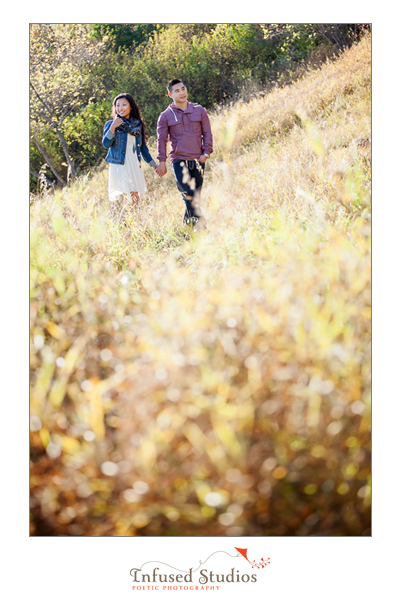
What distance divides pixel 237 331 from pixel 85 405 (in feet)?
2.45

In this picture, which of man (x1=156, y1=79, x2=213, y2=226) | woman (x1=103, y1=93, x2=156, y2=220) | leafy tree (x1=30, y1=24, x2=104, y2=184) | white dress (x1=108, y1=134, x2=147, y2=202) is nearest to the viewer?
man (x1=156, y1=79, x2=213, y2=226)

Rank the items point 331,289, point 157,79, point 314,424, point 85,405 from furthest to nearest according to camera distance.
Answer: point 157,79, point 331,289, point 85,405, point 314,424

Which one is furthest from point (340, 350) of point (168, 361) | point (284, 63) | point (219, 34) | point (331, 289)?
point (219, 34)

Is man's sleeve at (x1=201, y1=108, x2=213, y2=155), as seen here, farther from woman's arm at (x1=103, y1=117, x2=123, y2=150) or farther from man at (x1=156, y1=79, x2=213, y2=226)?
woman's arm at (x1=103, y1=117, x2=123, y2=150)

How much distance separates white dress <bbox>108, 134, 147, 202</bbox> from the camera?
4414 millimetres

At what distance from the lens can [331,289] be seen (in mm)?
1945

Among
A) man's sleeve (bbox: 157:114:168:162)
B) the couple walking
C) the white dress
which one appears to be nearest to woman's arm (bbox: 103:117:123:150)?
the couple walking

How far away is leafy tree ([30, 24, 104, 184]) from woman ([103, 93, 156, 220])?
630 centimetres

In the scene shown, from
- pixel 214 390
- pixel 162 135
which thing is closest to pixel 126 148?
pixel 162 135

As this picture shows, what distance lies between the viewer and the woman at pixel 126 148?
429 cm

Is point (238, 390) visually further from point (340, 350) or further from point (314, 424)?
point (340, 350)

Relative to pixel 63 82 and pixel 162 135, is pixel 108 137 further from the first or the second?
pixel 63 82

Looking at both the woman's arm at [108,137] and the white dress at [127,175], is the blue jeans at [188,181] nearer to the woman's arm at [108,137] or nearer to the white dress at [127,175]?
the white dress at [127,175]
